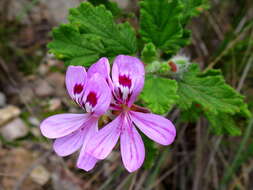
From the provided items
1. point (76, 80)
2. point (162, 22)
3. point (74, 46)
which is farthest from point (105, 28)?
point (76, 80)

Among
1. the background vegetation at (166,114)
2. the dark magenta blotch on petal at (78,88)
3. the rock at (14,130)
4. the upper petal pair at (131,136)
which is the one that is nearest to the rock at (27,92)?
the background vegetation at (166,114)

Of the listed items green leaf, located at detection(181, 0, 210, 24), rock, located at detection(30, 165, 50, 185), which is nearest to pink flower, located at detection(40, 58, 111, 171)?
green leaf, located at detection(181, 0, 210, 24)

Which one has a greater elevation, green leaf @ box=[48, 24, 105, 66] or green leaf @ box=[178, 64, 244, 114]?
green leaf @ box=[48, 24, 105, 66]

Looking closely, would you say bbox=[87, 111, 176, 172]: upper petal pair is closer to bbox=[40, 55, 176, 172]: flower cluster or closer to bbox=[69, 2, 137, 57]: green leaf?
bbox=[40, 55, 176, 172]: flower cluster

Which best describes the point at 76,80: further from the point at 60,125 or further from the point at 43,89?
the point at 43,89

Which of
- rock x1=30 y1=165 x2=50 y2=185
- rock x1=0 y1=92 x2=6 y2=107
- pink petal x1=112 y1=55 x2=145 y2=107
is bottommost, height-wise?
rock x1=30 y1=165 x2=50 y2=185

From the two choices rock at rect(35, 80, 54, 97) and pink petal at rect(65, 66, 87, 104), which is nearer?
pink petal at rect(65, 66, 87, 104)

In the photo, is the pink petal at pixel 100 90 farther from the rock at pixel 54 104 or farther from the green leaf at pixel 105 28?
the rock at pixel 54 104
